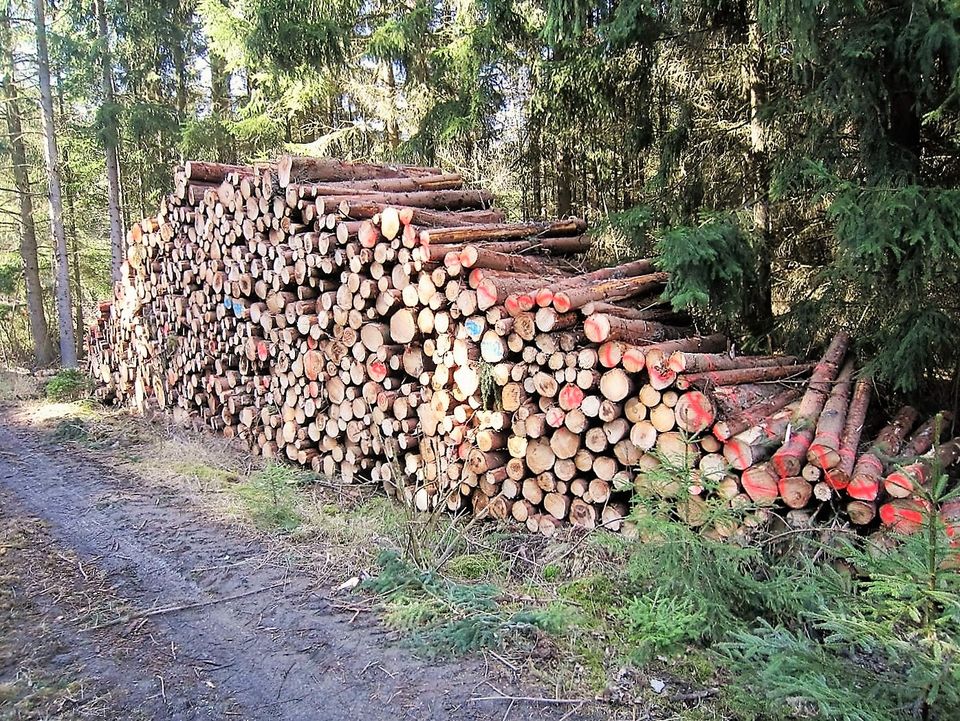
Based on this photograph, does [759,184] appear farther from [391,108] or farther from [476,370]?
[391,108]

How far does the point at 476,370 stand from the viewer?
5.25 m

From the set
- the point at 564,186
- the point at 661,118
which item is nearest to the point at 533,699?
the point at 661,118

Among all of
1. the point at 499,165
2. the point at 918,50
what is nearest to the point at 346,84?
the point at 499,165

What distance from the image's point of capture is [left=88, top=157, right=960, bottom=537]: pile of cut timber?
13.3ft

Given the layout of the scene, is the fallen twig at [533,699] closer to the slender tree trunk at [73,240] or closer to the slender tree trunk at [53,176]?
the slender tree trunk at [53,176]

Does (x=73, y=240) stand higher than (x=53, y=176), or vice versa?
(x=53, y=176)

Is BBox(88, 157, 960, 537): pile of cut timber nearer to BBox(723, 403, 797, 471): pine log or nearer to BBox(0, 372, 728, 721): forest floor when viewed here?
BBox(723, 403, 797, 471): pine log

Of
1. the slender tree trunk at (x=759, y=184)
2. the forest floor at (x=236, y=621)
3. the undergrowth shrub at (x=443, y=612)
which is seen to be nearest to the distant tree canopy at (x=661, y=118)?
the slender tree trunk at (x=759, y=184)

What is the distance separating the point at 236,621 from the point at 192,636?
25 centimetres

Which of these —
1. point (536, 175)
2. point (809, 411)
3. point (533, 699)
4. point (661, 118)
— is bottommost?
point (533, 699)

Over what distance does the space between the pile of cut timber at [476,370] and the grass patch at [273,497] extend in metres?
0.44

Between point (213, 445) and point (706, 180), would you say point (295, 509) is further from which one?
point (706, 180)

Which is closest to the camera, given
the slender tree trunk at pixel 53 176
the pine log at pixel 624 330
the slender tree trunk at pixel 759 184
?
the pine log at pixel 624 330

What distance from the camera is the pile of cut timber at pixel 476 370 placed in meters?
4.04
